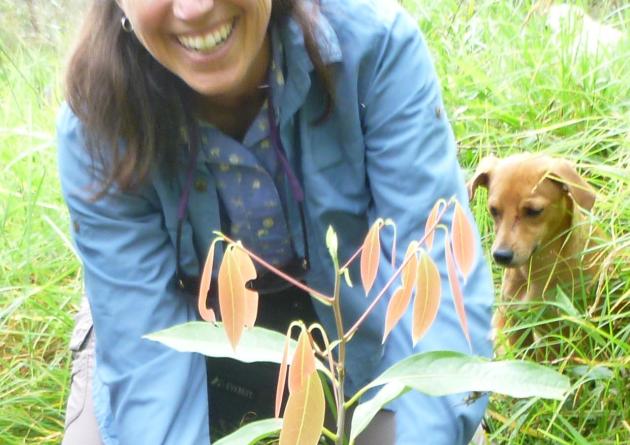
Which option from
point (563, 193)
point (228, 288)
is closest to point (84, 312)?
point (563, 193)

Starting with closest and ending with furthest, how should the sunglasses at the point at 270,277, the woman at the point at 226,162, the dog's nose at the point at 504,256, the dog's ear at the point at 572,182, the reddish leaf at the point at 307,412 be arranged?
the reddish leaf at the point at 307,412 < the woman at the point at 226,162 < the sunglasses at the point at 270,277 < the dog's ear at the point at 572,182 < the dog's nose at the point at 504,256

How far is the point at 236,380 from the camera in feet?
6.81

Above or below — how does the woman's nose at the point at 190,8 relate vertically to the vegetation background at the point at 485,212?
above

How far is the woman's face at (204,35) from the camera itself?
147 cm

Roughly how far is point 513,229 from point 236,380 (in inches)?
28.7

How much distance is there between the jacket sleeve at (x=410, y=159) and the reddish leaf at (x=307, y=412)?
79 cm

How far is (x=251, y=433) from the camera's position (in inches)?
33.8

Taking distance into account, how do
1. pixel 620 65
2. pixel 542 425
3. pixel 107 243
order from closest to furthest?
pixel 107 243 < pixel 542 425 < pixel 620 65

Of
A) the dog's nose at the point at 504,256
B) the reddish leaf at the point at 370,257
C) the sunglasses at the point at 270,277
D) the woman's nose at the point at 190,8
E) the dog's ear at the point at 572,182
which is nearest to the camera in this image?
the reddish leaf at the point at 370,257

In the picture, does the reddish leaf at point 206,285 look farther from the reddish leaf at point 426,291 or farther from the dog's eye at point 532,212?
the dog's eye at point 532,212

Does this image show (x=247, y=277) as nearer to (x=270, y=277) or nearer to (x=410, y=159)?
(x=410, y=159)

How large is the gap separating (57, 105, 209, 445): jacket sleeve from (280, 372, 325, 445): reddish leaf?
1047mm

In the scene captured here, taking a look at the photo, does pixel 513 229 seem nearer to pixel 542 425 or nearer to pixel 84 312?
pixel 542 425

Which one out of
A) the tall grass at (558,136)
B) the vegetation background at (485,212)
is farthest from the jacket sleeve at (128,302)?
the tall grass at (558,136)
